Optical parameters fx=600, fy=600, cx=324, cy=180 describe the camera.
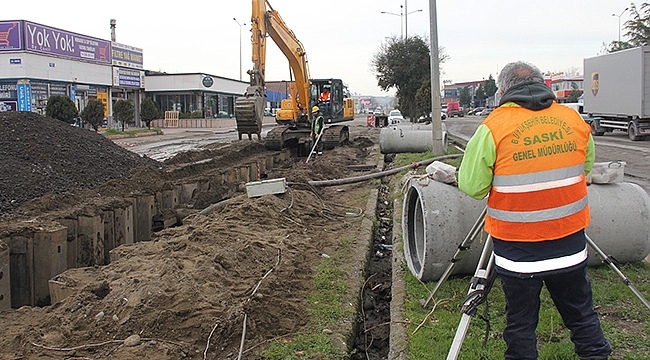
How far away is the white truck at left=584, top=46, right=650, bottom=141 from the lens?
24.8 meters

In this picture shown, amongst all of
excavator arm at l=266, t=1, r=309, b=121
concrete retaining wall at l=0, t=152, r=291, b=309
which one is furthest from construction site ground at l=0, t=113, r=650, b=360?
excavator arm at l=266, t=1, r=309, b=121

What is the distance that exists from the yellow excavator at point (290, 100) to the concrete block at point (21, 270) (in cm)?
1026

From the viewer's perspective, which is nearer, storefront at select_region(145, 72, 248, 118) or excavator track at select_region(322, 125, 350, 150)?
excavator track at select_region(322, 125, 350, 150)

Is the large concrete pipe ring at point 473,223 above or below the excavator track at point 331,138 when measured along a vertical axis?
below

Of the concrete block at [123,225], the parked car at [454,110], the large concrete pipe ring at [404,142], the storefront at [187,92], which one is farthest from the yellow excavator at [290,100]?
the parked car at [454,110]

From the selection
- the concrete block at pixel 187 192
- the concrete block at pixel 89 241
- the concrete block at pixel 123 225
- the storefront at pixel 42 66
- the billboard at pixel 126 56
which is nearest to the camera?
the concrete block at pixel 89 241

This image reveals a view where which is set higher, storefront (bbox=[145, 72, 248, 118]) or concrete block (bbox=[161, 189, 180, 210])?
storefront (bbox=[145, 72, 248, 118])

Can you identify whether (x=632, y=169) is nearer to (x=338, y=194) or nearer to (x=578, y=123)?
(x=338, y=194)

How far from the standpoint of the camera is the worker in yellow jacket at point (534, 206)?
11.4 feet

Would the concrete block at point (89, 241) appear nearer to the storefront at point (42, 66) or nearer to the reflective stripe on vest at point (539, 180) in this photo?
the reflective stripe on vest at point (539, 180)

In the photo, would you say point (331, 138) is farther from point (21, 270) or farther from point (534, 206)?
point (534, 206)

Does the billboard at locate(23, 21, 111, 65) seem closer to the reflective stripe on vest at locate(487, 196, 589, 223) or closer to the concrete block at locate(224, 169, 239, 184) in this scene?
the concrete block at locate(224, 169, 239, 184)

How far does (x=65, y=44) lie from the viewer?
4112 cm

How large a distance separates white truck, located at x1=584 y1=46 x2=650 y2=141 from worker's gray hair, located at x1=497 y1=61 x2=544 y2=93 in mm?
24111
